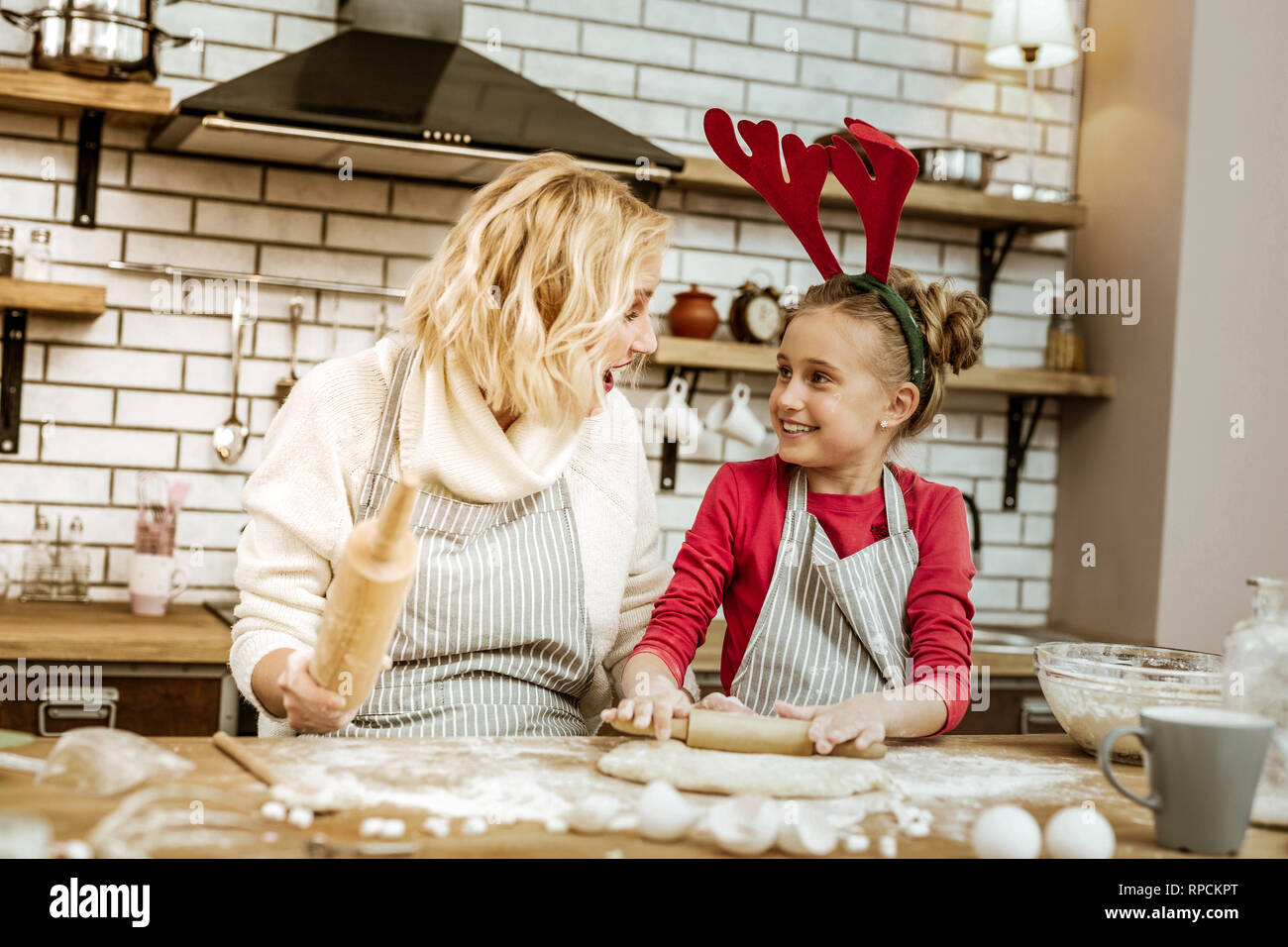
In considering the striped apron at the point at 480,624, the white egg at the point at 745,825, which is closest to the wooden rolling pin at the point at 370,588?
the white egg at the point at 745,825

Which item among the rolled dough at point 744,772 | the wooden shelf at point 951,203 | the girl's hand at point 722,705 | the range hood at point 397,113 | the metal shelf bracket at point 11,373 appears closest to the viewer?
the rolled dough at point 744,772

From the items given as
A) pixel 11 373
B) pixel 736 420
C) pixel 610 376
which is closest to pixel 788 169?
pixel 610 376

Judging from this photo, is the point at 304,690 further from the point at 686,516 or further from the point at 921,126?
the point at 921,126

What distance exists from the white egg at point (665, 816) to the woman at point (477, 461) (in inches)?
25.2

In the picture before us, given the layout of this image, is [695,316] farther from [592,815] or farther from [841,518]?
[592,815]

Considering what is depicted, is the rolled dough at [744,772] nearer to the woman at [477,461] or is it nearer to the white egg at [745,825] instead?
the white egg at [745,825]

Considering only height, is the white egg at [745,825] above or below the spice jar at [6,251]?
below

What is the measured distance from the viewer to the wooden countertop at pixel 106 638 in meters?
2.52

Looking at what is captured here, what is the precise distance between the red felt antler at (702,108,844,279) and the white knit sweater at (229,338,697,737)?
1.44ft

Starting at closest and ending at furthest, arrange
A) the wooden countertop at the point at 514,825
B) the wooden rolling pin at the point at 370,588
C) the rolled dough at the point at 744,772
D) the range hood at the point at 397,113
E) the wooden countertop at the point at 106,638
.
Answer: the wooden countertop at the point at 514,825
the wooden rolling pin at the point at 370,588
the rolled dough at the point at 744,772
the wooden countertop at the point at 106,638
the range hood at the point at 397,113

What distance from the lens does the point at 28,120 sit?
120 inches

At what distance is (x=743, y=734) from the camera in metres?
1.34

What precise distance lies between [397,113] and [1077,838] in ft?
7.24

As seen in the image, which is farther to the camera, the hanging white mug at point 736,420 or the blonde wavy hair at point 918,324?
the hanging white mug at point 736,420
